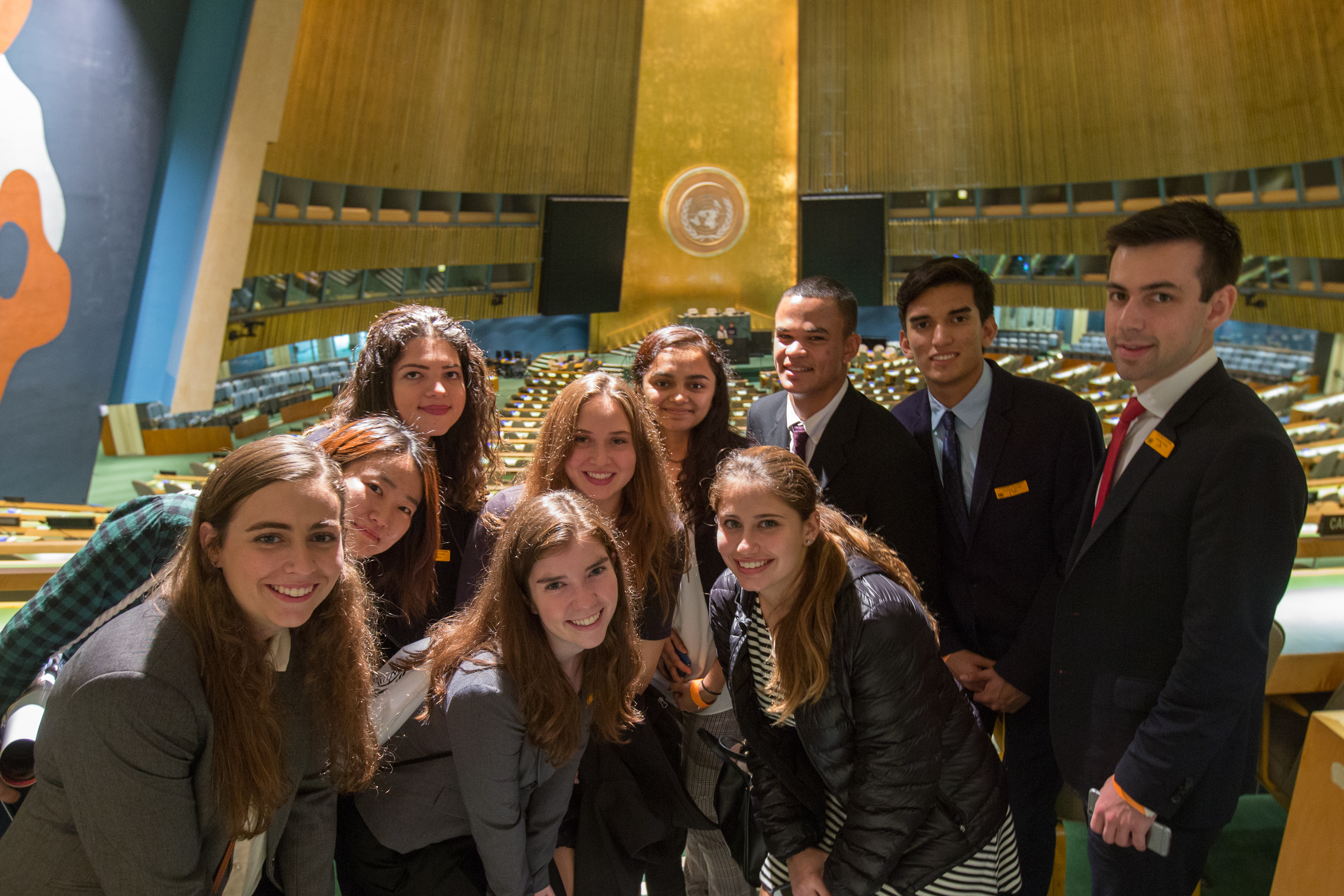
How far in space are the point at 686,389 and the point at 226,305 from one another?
21.7 feet

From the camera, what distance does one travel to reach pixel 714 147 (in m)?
16.5

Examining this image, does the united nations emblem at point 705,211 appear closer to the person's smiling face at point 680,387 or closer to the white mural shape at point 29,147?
the white mural shape at point 29,147

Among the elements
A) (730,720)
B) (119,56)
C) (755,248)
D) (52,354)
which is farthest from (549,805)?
(755,248)

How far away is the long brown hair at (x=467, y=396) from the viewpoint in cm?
261

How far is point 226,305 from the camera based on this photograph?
305 inches

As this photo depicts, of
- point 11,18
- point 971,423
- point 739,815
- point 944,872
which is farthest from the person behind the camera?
point 11,18

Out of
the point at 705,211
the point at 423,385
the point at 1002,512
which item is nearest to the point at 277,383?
the point at 705,211

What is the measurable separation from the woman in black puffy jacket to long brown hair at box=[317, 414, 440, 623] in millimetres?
789

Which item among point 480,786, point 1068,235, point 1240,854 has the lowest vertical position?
point 1240,854

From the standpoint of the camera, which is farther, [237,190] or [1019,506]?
[237,190]

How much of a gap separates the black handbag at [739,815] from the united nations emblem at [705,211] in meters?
15.6

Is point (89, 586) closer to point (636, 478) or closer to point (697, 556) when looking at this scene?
point (636, 478)

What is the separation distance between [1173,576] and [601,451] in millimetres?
1339

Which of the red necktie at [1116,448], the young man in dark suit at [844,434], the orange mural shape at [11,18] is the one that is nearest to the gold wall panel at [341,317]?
the orange mural shape at [11,18]
